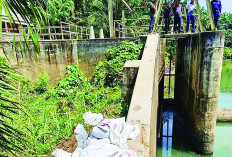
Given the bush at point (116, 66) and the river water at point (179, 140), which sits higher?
the bush at point (116, 66)

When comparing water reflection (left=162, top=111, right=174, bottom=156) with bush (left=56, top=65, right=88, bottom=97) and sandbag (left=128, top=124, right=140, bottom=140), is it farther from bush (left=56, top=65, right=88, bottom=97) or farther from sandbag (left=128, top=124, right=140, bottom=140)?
sandbag (left=128, top=124, right=140, bottom=140)

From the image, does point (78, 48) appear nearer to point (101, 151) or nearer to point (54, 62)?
point (54, 62)

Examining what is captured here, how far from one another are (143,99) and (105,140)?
1179 mm

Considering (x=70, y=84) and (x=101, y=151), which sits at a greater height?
(x=101, y=151)

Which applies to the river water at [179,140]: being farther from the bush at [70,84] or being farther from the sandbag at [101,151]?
the sandbag at [101,151]

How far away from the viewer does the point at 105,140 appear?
1682mm

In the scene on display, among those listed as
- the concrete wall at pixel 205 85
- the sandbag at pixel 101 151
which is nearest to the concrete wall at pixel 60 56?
the concrete wall at pixel 205 85

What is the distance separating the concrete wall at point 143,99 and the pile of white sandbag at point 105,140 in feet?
0.49

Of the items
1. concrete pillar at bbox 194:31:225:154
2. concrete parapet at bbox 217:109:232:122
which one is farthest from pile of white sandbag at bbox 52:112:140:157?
concrete parapet at bbox 217:109:232:122

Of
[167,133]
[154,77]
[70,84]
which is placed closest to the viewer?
[154,77]

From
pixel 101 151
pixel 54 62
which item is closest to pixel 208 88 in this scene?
pixel 101 151

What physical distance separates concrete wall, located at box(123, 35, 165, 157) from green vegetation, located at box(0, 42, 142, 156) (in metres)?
0.69

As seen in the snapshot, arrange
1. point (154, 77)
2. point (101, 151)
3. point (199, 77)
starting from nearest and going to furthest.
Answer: point (101, 151) → point (154, 77) → point (199, 77)

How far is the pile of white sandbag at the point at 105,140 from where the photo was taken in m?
1.44
